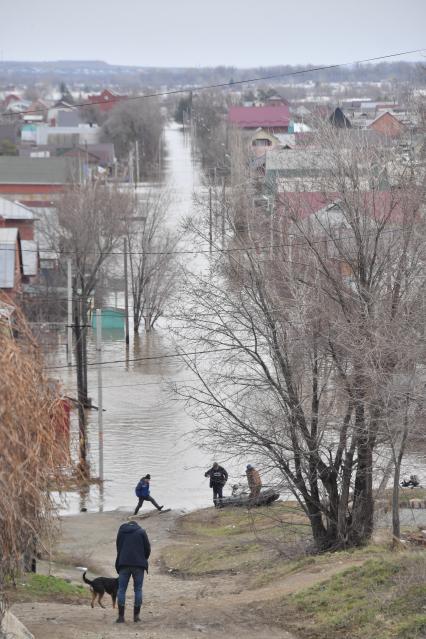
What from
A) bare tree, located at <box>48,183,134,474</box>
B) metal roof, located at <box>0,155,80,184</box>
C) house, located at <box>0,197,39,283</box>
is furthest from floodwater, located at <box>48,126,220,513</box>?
metal roof, located at <box>0,155,80,184</box>

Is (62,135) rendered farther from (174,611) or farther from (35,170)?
(174,611)

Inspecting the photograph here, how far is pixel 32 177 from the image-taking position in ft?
225

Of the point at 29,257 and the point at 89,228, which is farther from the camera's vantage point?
the point at 29,257

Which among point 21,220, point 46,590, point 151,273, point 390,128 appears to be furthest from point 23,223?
point 46,590

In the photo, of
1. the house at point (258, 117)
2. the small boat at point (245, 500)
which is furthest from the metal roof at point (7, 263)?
the house at point (258, 117)

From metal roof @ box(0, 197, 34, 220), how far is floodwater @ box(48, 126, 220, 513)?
9916 mm

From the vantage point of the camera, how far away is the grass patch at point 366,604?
10062 millimetres

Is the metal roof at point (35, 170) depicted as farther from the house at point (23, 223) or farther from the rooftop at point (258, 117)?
the rooftop at point (258, 117)

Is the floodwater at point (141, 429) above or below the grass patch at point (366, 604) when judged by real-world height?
below

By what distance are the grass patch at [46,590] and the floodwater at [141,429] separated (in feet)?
5.12

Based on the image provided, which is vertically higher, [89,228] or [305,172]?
[305,172]

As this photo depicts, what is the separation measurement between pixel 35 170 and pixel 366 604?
6080 cm

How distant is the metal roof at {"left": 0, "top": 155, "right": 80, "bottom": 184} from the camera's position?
68.2 m

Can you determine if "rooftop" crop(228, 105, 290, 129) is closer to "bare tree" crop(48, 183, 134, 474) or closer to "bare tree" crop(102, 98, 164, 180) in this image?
"bare tree" crop(102, 98, 164, 180)
